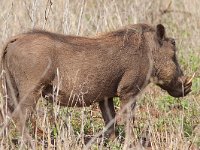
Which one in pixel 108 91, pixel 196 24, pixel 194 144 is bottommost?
pixel 194 144

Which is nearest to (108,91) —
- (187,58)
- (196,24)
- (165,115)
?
(165,115)

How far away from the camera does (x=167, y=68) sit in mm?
6406

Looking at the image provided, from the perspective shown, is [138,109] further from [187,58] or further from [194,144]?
[187,58]

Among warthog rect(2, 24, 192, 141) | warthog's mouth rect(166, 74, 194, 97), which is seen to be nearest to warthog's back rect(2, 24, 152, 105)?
warthog rect(2, 24, 192, 141)

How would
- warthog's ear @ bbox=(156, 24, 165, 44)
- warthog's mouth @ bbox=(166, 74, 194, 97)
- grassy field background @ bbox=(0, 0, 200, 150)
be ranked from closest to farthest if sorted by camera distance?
grassy field background @ bbox=(0, 0, 200, 150)
warthog's ear @ bbox=(156, 24, 165, 44)
warthog's mouth @ bbox=(166, 74, 194, 97)

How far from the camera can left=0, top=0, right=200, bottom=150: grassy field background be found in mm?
5492

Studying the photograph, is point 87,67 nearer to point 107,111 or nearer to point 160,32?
point 107,111

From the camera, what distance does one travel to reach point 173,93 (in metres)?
6.58

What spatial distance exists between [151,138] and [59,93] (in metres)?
0.89

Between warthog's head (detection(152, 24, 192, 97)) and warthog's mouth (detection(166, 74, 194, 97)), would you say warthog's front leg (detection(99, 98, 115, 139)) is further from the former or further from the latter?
warthog's mouth (detection(166, 74, 194, 97))

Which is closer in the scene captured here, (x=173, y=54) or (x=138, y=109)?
(x=173, y=54)

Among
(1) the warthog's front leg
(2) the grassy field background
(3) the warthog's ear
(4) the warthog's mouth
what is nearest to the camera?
(2) the grassy field background

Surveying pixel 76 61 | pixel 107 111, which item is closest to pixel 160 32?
pixel 107 111

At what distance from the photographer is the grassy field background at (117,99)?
549 centimetres
